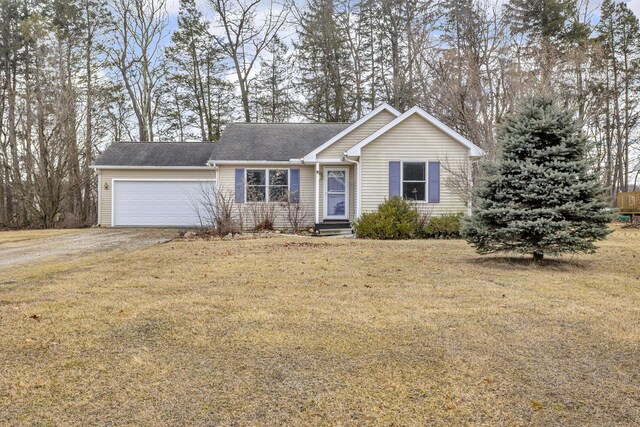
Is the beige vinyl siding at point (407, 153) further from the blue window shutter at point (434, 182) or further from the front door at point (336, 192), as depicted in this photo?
the front door at point (336, 192)

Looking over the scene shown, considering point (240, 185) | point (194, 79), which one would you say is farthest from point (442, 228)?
point (194, 79)

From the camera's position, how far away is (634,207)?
58.3 ft

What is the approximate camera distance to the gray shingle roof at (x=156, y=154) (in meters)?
19.6

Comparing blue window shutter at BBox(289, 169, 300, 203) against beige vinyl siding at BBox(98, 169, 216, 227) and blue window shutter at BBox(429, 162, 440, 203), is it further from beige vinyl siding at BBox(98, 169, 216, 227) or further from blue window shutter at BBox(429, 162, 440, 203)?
blue window shutter at BBox(429, 162, 440, 203)

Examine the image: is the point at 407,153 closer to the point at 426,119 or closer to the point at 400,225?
the point at 426,119

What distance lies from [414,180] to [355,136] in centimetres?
273

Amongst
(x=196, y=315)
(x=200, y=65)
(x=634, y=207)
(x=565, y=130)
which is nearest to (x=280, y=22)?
(x=200, y=65)

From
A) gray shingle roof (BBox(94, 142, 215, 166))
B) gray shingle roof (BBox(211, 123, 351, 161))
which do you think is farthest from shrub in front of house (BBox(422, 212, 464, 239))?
gray shingle roof (BBox(94, 142, 215, 166))

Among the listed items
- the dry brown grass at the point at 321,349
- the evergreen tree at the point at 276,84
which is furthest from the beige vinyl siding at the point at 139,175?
the dry brown grass at the point at 321,349

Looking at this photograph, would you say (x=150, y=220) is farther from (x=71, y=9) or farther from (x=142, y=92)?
(x=71, y=9)

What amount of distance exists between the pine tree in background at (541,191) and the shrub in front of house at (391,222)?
5100 mm

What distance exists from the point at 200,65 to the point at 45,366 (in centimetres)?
2708

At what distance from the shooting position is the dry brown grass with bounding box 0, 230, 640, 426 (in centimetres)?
291

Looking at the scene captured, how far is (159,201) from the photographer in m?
19.8
